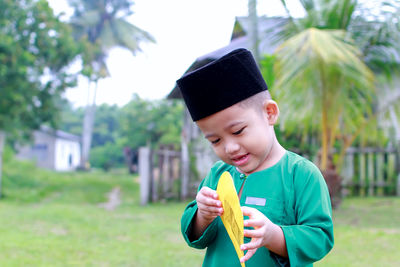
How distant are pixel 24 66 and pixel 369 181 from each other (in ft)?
34.1

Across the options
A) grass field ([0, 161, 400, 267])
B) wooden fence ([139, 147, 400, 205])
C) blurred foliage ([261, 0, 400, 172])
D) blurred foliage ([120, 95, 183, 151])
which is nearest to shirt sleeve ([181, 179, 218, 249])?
grass field ([0, 161, 400, 267])

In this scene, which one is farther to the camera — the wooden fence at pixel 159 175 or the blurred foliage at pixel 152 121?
the blurred foliage at pixel 152 121

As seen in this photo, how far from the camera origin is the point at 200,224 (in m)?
1.52

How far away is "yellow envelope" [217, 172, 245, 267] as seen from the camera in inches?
48.1

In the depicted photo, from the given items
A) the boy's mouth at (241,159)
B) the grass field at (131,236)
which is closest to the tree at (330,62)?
the grass field at (131,236)

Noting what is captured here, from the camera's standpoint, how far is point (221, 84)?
1356 mm

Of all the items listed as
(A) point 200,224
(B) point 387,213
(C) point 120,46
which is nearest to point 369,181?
(B) point 387,213

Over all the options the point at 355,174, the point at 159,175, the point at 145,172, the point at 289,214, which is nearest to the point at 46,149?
the point at 159,175

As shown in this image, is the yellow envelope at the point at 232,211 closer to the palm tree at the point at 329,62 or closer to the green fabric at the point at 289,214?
the green fabric at the point at 289,214

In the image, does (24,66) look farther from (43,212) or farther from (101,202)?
(43,212)

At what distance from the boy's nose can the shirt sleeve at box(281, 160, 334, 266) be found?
0.79 ft

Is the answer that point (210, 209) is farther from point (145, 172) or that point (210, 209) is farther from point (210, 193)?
point (145, 172)

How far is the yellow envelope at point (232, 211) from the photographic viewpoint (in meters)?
1.22

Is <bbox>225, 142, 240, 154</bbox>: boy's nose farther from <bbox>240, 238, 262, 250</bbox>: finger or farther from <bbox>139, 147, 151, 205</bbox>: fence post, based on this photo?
<bbox>139, 147, 151, 205</bbox>: fence post
